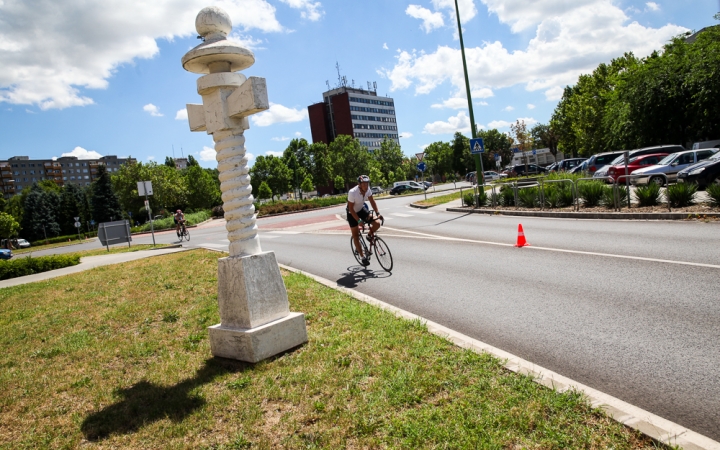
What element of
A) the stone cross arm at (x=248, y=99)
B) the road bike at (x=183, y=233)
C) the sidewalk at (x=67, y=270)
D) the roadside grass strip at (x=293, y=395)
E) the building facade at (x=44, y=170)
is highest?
the building facade at (x=44, y=170)

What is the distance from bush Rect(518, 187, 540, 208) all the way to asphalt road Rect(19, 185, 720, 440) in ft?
19.9

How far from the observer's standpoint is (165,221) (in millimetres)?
48312

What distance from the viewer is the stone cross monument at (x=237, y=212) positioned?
4.55 m

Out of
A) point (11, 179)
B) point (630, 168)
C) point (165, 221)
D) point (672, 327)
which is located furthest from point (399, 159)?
point (11, 179)

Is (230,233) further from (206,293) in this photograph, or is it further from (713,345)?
(713,345)

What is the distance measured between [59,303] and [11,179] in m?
170

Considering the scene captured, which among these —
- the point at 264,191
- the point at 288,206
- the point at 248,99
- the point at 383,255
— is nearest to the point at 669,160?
the point at 383,255

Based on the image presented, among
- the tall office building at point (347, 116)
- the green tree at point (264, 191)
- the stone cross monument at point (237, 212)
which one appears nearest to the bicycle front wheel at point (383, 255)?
the stone cross monument at point (237, 212)

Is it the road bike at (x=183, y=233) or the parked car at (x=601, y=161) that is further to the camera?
the parked car at (x=601, y=161)

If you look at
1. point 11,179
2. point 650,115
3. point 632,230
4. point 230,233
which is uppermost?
point 11,179

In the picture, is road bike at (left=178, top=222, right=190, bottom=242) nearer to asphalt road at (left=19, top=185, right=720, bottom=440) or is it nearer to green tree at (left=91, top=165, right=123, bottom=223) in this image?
asphalt road at (left=19, top=185, right=720, bottom=440)

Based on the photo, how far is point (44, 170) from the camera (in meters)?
158

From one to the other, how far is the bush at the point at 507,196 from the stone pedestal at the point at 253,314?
17476 mm

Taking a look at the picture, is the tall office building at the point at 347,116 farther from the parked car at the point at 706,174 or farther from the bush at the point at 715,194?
the bush at the point at 715,194
